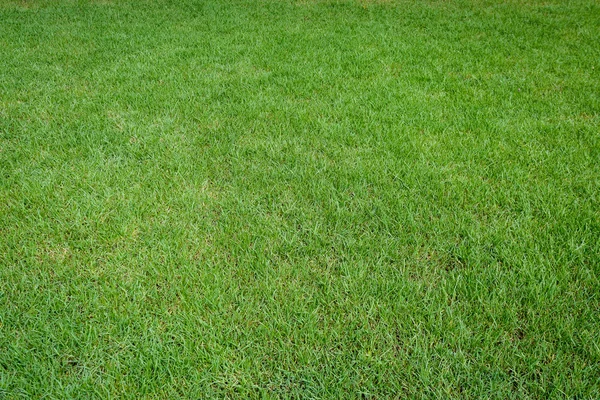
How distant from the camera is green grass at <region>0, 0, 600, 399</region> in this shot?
1.67 m

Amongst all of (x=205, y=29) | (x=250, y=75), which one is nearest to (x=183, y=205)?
(x=250, y=75)

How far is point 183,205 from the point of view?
107 inches

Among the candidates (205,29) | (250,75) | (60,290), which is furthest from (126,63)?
(60,290)

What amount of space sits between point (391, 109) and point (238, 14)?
6539 millimetres

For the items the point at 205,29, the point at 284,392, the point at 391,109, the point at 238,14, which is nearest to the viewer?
the point at 284,392

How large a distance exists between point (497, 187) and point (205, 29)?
683 centimetres

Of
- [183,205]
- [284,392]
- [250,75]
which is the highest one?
[250,75]

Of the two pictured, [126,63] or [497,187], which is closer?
[497,187]

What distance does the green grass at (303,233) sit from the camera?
5.49ft

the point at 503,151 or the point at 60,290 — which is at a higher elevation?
the point at 503,151

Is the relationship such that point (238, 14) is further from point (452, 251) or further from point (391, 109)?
point (452, 251)

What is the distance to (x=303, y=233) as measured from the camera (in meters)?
2.45

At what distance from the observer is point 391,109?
4.07 metres

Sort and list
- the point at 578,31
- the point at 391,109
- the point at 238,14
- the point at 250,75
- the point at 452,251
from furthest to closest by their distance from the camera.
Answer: the point at 238,14
the point at 578,31
the point at 250,75
the point at 391,109
the point at 452,251
